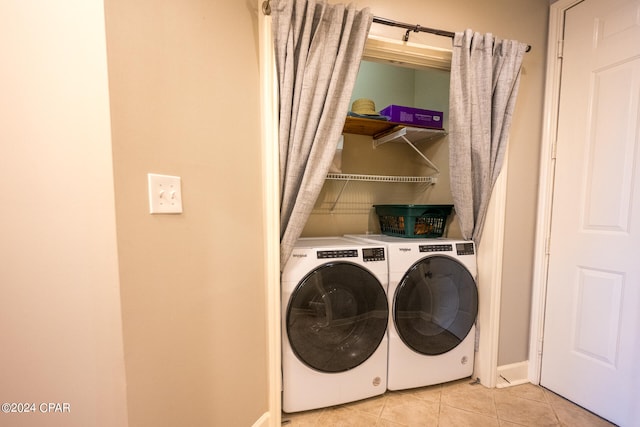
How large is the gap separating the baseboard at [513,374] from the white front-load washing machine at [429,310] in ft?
0.77

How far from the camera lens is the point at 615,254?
1.24 m

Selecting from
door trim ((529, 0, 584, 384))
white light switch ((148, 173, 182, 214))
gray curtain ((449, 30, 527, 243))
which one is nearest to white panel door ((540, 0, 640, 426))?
door trim ((529, 0, 584, 384))

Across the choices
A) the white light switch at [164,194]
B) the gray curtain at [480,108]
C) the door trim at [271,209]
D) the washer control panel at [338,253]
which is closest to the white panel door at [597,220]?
the gray curtain at [480,108]

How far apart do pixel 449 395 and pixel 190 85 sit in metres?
2.05

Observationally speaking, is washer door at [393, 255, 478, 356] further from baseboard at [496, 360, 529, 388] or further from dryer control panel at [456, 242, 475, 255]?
baseboard at [496, 360, 529, 388]

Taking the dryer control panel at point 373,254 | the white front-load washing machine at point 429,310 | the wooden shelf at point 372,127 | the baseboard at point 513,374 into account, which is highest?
the wooden shelf at point 372,127

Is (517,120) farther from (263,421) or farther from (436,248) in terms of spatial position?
(263,421)

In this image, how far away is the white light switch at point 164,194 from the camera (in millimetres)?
737

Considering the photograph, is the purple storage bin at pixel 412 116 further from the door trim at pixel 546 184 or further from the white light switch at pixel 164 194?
the white light switch at pixel 164 194

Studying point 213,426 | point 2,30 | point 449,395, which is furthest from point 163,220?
point 449,395

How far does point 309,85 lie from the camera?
1.13m

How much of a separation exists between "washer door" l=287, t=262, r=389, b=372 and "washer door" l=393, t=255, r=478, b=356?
5.9 inches

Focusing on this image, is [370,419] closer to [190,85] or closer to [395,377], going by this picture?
[395,377]

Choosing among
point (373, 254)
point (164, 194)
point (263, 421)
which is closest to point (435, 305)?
point (373, 254)
